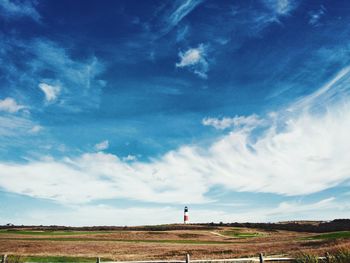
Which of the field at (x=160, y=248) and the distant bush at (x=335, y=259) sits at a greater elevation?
the field at (x=160, y=248)

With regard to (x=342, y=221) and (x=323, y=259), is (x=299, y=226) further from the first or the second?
(x=323, y=259)

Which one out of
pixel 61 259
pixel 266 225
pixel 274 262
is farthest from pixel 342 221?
pixel 274 262

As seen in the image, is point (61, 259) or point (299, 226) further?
point (299, 226)

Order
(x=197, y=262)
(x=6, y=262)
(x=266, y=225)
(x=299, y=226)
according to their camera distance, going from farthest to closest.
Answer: (x=266, y=225) → (x=299, y=226) → (x=6, y=262) → (x=197, y=262)

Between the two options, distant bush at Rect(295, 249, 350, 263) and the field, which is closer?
distant bush at Rect(295, 249, 350, 263)

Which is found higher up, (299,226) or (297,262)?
(299,226)

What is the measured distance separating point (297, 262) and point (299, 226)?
12175 cm

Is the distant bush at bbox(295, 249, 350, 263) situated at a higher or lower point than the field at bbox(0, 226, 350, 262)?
lower

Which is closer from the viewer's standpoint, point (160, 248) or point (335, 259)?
point (335, 259)

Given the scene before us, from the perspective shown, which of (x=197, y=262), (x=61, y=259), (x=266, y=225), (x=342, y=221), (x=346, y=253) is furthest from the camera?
(x=266, y=225)

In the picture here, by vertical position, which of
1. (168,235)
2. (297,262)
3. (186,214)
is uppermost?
(186,214)

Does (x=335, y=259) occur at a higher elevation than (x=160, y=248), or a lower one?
lower

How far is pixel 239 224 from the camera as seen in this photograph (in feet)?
500

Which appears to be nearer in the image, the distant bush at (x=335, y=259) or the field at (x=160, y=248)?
the distant bush at (x=335, y=259)
